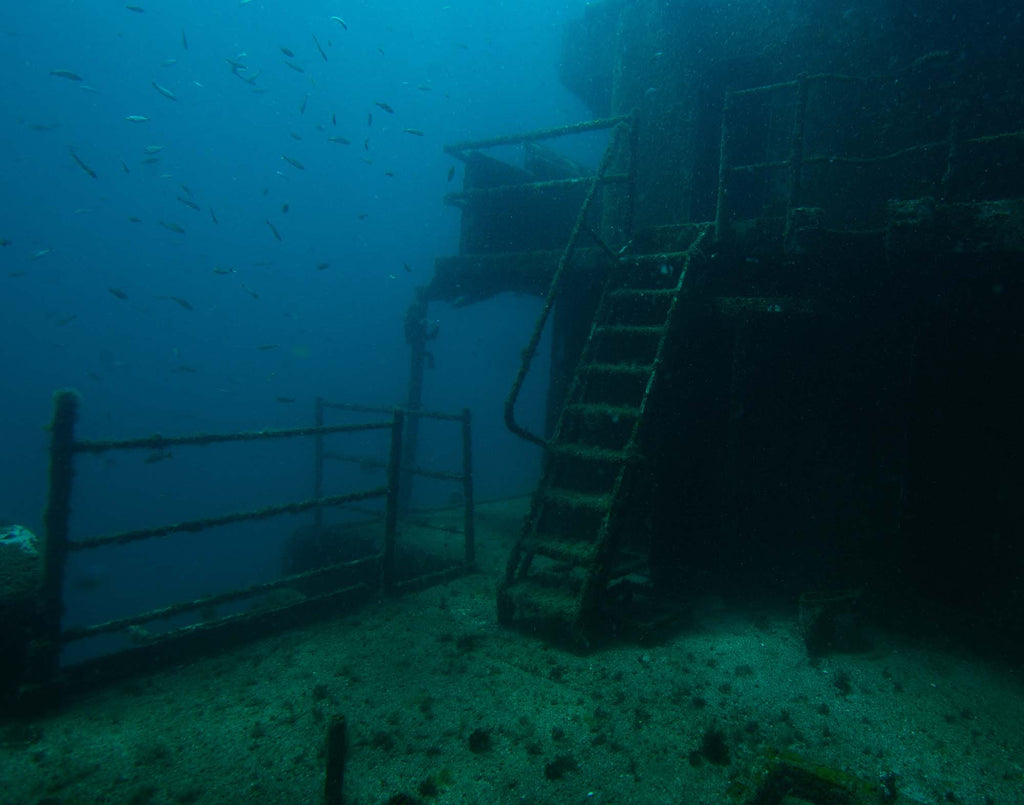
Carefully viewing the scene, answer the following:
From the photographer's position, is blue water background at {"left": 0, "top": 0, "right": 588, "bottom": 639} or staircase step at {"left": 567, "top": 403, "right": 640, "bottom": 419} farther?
blue water background at {"left": 0, "top": 0, "right": 588, "bottom": 639}

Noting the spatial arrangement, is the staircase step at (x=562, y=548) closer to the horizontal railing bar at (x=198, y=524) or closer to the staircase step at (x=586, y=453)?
the staircase step at (x=586, y=453)

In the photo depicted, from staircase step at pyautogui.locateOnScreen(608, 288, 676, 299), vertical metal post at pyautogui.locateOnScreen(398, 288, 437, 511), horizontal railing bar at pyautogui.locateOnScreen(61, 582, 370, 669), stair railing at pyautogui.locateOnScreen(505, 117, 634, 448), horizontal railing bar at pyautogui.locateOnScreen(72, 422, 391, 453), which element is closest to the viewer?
horizontal railing bar at pyautogui.locateOnScreen(72, 422, 391, 453)

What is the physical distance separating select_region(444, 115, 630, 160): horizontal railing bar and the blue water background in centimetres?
8080

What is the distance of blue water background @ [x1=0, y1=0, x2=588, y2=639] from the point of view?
366 feet

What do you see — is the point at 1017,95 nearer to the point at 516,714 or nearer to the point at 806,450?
the point at 806,450

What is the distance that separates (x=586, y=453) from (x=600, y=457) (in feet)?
0.55

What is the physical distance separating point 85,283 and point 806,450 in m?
159

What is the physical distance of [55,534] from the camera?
3.81 metres

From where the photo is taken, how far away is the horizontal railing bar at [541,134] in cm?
689

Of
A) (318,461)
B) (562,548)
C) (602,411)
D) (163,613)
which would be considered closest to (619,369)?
(602,411)

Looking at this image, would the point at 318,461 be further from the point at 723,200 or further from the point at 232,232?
the point at 232,232

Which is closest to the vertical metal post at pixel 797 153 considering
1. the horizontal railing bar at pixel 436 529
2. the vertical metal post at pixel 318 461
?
the horizontal railing bar at pixel 436 529

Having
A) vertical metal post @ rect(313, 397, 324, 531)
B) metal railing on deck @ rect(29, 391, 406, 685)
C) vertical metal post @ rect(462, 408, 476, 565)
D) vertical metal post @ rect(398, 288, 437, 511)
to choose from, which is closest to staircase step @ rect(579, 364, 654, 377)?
vertical metal post @ rect(462, 408, 476, 565)

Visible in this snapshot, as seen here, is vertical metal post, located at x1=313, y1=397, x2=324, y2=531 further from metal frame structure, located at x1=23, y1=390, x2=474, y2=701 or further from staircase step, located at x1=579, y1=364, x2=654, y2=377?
staircase step, located at x1=579, y1=364, x2=654, y2=377
